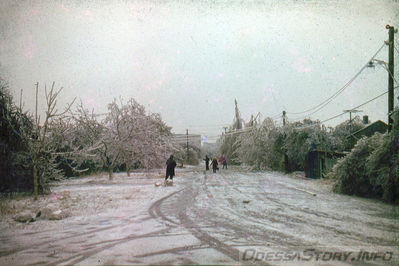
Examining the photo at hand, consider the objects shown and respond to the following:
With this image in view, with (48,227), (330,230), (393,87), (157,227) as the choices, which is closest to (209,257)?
(157,227)

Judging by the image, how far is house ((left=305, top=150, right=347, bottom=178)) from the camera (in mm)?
23797

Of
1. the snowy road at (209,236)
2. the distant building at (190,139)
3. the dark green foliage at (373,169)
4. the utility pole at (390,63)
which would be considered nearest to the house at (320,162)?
the utility pole at (390,63)

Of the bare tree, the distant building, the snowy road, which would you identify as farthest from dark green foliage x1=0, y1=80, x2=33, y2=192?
the distant building

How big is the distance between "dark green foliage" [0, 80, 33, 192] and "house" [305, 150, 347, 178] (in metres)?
20.4

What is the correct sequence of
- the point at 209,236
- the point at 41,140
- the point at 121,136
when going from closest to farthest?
the point at 209,236 < the point at 41,140 < the point at 121,136

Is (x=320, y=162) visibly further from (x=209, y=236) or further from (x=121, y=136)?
(x=209, y=236)

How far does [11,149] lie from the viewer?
14391 millimetres

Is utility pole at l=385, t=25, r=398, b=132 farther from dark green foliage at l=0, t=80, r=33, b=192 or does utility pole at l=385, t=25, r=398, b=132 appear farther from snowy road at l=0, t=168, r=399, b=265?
dark green foliage at l=0, t=80, r=33, b=192

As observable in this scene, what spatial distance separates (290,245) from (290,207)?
485cm

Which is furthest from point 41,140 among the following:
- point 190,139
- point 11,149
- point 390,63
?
point 190,139

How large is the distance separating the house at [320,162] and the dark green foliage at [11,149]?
2044cm

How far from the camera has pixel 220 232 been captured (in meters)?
6.54

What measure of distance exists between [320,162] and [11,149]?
22091mm

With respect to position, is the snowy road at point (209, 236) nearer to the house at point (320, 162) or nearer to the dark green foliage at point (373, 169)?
the dark green foliage at point (373, 169)
